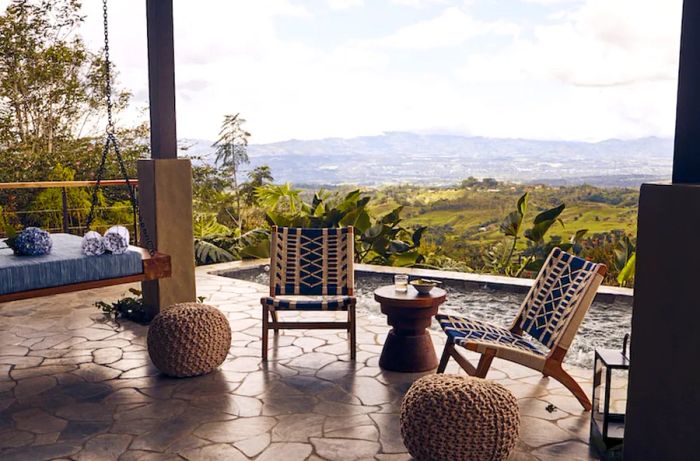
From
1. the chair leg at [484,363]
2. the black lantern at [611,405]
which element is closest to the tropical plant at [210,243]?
the chair leg at [484,363]

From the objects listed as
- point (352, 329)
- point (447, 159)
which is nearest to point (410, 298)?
point (352, 329)

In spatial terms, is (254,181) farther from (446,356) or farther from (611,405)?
(611,405)

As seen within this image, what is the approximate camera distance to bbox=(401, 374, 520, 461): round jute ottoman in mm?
2752

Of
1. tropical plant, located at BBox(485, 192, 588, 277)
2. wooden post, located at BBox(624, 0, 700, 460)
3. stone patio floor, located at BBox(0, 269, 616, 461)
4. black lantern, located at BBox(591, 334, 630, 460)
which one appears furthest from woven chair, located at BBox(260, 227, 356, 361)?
tropical plant, located at BBox(485, 192, 588, 277)

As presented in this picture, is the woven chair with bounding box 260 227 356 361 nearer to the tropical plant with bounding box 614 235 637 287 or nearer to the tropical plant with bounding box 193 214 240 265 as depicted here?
the tropical plant with bounding box 614 235 637 287

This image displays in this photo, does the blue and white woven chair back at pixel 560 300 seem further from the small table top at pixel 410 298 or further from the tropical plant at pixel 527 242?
the tropical plant at pixel 527 242

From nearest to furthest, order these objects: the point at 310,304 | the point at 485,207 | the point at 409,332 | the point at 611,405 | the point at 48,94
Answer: the point at 611,405 < the point at 409,332 < the point at 310,304 < the point at 48,94 < the point at 485,207

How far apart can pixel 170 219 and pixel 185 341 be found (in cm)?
159

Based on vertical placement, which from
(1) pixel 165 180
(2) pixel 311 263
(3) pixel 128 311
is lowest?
(3) pixel 128 311

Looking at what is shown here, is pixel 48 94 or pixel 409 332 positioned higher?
pixel 48 94

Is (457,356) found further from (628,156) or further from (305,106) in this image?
(305,106)

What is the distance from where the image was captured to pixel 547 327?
3.69 metres

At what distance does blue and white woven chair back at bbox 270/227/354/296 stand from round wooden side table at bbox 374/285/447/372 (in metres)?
0.57

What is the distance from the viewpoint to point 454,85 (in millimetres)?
20797
